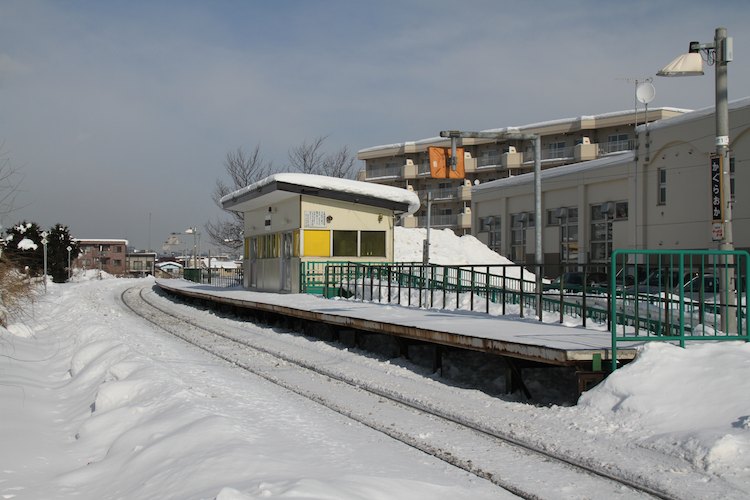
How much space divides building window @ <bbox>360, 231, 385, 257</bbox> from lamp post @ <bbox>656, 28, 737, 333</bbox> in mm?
18493

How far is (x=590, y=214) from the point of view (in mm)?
47281

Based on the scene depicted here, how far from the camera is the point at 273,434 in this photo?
7.52 meters

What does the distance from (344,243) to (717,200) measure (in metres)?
19.2

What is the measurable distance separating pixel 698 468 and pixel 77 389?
8.56 metres

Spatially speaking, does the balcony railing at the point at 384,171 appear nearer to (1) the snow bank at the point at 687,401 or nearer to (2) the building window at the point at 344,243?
(2) the building window at the point at 344,243

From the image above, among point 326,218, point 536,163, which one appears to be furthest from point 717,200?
point 326,218

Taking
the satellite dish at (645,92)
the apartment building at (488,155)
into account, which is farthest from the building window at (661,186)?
the apartment building at (488,155)

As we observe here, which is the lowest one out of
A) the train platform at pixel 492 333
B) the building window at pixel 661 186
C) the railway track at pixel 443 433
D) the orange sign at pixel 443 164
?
the railway track at pixel 443 433

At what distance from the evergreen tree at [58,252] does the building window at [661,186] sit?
174 feet

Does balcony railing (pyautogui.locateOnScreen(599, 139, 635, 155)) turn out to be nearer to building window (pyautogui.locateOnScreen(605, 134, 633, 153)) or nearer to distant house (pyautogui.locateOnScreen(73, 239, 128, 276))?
building window (pyautogui.locateOnScreen(605, 134, 633, 153))

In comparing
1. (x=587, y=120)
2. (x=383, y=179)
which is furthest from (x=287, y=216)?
(x=383, y=179)

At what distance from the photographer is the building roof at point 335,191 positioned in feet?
92.9

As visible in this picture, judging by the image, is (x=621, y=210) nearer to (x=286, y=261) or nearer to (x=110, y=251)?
(x=286, y=261)

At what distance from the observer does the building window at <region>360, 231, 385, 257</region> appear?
2967 centimetres
